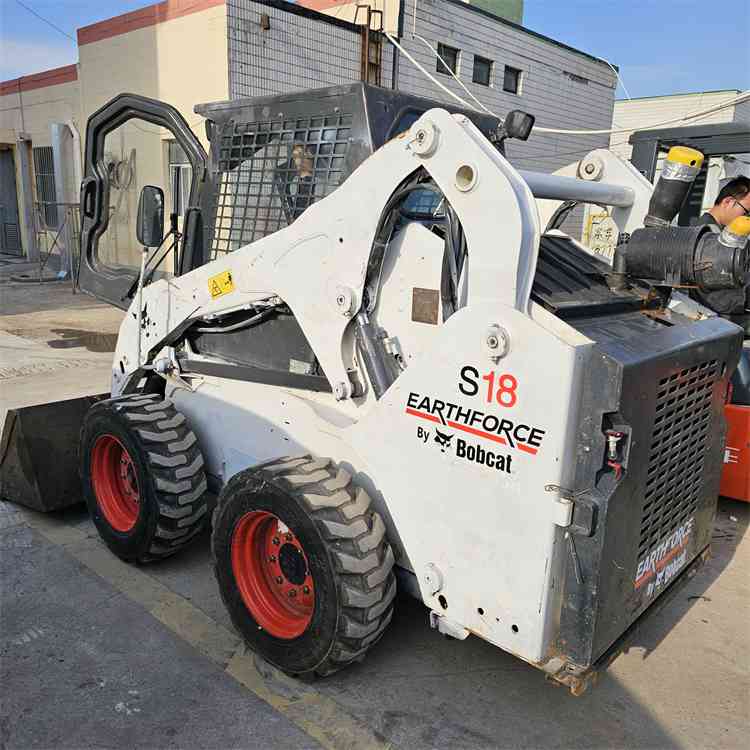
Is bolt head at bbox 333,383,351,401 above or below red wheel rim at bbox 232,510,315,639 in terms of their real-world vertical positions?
above

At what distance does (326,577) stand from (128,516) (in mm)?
1780

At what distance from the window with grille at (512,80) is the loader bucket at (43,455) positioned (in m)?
15.5

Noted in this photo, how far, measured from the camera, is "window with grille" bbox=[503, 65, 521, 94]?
A: 1706 centimetres

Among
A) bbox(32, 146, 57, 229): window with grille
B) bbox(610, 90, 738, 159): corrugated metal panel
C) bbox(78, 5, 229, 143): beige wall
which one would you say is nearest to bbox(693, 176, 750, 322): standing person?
bbox(78, 5, 229, 143): beige wall

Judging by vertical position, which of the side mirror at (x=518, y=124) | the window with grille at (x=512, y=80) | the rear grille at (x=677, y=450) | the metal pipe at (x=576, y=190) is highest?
the window with grille at (x=512, y=80)

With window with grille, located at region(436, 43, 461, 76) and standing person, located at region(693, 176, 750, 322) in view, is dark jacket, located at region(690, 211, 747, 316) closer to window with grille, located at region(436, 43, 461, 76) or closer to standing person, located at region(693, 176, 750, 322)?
standing person, located at region(693, 176, 750, 322)

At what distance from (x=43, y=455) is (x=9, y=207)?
19.8 m

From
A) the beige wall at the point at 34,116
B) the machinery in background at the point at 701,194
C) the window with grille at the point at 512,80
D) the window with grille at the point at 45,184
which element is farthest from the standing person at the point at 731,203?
the window with grille at the point at 45,184

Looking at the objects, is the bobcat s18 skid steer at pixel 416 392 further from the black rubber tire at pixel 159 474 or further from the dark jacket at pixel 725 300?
the dark jacket at pixel 725 300

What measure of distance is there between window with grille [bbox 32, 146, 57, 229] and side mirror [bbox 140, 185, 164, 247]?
53.2 feet

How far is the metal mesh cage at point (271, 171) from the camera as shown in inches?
123

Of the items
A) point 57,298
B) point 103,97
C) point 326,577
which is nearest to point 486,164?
point 326,577

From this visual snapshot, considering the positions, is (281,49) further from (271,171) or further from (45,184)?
(45,184)

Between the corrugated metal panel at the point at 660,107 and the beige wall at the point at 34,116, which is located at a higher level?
the corrugated metal panel at the point at 660,107
